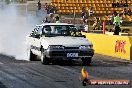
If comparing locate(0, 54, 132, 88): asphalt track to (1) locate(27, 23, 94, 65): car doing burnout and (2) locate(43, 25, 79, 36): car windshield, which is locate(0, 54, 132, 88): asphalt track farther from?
(2) locate(43, 25, 79, 36): car windshield

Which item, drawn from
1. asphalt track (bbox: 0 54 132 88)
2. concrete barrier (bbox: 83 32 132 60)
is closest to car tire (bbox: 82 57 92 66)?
asphalt track (bbox: 0 54 132 88)

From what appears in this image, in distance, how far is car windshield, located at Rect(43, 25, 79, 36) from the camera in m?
16.5

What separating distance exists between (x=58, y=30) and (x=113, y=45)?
14.9ft

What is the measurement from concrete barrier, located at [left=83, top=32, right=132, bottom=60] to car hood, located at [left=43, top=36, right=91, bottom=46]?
3.47m

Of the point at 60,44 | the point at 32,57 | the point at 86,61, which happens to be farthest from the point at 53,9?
the point at 60,44

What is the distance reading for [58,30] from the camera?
1669cm

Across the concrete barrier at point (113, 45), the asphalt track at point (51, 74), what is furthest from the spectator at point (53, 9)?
the asphalt track at point (51, 74)

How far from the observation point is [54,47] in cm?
1538

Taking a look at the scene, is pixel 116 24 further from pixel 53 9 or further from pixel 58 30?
pixel 53 9

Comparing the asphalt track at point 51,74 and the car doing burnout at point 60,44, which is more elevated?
the car doing burnout at point 60,44

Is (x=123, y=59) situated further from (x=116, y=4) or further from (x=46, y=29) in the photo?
(x=116, y=4)

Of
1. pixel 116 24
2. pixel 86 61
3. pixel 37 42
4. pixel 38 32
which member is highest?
pixel 38 32

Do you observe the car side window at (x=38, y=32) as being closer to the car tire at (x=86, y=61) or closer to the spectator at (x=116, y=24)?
the car tire at (x=86, y=61)

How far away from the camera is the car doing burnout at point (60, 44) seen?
1536 centimetres
